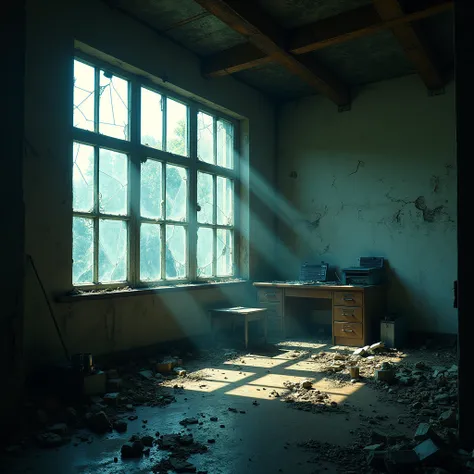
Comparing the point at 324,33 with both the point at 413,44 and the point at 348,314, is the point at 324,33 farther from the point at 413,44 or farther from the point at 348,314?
the point at 348,314

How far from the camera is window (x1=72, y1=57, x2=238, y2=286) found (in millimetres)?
4766

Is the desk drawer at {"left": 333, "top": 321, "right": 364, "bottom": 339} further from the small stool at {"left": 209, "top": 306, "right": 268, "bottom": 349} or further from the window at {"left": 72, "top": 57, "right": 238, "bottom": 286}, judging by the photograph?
the window at {"left": 72, "top": 57, "right": 238, "bottom": 286}

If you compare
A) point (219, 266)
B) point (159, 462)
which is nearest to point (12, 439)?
point (159, 462)

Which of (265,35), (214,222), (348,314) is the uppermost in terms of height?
(265,35)

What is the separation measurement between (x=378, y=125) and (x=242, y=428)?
5.12 meters

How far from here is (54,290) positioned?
4281mm

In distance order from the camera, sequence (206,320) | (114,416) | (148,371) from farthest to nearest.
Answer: (206,320), (148,371), (114,416)

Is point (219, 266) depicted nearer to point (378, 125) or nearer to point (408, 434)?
point (378, 125)

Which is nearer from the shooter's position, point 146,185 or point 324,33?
point 324,33

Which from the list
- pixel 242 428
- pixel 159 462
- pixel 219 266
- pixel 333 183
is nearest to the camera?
pixel 159 462

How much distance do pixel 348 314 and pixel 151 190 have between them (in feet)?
9.75

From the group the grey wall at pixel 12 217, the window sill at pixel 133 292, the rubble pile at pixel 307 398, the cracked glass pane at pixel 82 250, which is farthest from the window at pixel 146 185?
the rubble pile at pixel 307 398

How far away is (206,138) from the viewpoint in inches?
259

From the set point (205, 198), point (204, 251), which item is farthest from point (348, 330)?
point (205, 198)
